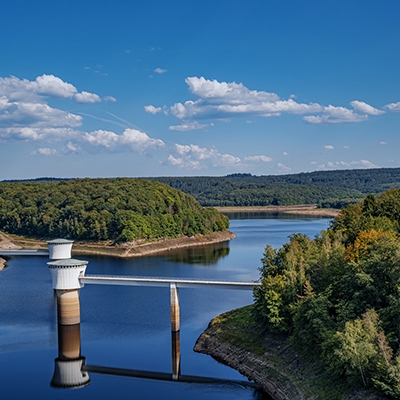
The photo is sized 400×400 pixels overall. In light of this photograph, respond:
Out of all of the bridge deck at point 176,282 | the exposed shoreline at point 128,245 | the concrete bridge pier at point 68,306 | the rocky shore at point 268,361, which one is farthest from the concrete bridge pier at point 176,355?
the exposed shoreline at point 128,245

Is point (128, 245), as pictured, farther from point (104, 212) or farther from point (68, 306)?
point (68, 306)

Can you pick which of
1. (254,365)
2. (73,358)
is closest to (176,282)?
(73,358)

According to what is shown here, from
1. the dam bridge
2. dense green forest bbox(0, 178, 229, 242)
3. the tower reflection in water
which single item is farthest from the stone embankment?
dense green forest bbox(0, 178, 229, 242)

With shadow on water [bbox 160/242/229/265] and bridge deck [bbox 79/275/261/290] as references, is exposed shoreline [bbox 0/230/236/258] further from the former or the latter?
bridge deck [bbox 79/275/261/290]

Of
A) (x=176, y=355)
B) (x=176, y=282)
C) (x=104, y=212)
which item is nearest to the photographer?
(x=176, y=355)

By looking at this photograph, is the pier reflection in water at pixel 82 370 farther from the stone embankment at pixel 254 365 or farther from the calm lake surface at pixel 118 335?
the stone embankment at pixel 254 365

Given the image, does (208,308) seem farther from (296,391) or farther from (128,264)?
(128,264)

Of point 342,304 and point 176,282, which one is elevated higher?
point 342,304

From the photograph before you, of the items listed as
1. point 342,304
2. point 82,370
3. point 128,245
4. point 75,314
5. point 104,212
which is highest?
point 104,212
